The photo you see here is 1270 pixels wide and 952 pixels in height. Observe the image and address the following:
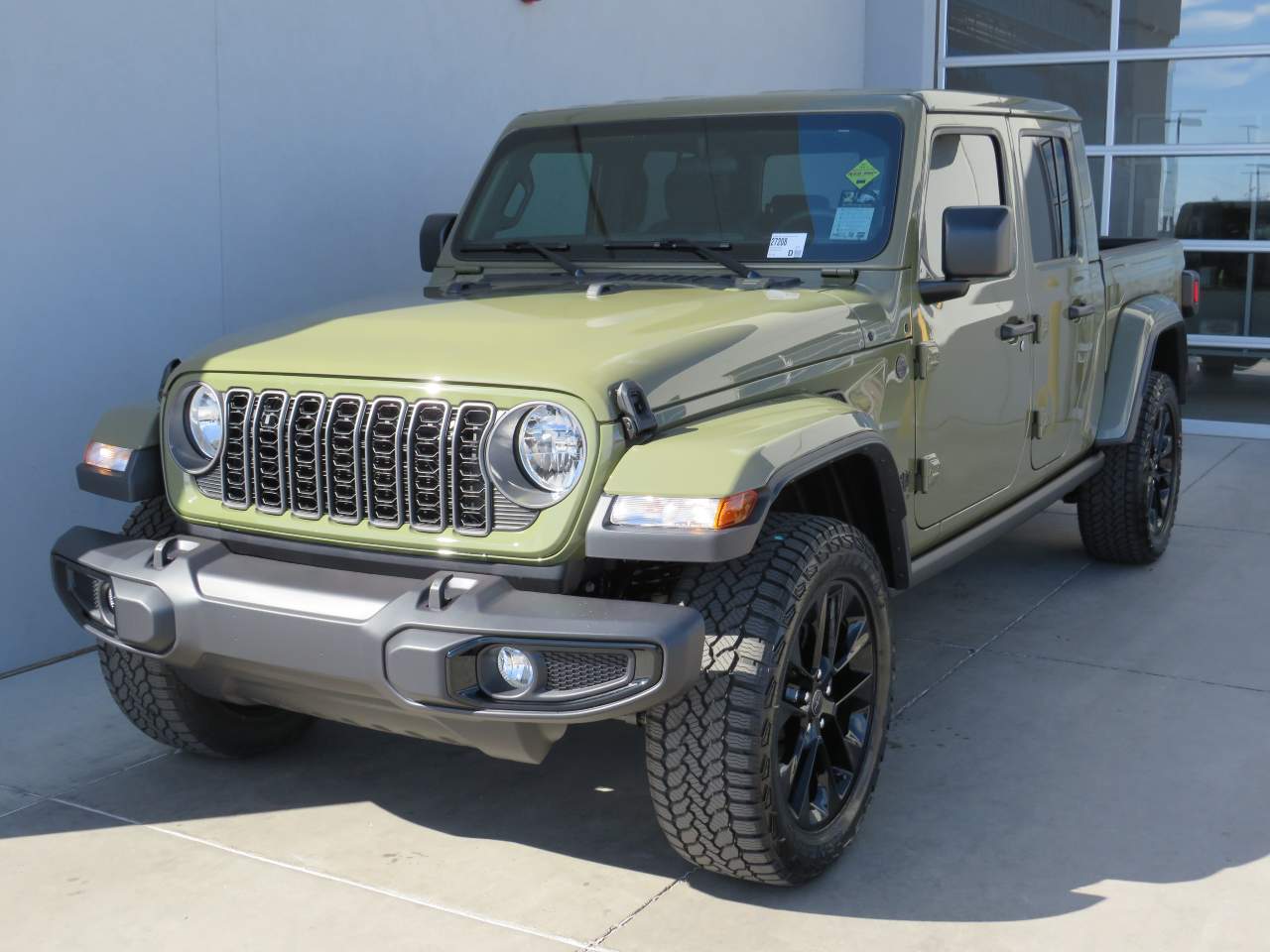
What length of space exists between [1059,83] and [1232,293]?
207 centimetres

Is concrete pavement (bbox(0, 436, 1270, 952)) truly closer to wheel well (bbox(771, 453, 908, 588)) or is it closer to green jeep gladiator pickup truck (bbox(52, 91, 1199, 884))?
green jeep gladiator pickup truck (bbox(52, 91, 1199, 884))

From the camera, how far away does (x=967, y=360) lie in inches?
171

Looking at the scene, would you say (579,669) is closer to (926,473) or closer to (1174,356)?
(926,473)

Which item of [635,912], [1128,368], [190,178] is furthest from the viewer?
[1128,368]

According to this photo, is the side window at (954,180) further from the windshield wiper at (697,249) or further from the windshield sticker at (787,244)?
the windshield wiper at (697,249)

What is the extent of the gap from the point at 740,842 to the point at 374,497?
3.57 feet

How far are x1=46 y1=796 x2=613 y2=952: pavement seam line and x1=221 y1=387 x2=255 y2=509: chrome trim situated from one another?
86cm

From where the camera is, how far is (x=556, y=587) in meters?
2.96

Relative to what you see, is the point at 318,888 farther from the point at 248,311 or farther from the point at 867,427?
the point at 248,311

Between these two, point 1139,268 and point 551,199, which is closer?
point 551,199

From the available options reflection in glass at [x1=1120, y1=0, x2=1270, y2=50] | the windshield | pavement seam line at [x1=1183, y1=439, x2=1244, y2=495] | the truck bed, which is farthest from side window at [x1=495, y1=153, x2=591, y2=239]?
reflection in glass at [x1=1120, y1=0, x2=1270, y2=50]

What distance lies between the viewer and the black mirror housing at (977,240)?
3.88m

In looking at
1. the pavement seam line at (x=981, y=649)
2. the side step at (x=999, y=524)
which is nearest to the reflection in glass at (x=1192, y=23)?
the pavement seam line at (x=981, y=649)

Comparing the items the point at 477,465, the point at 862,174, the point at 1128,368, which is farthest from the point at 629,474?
the point at 1128,368
